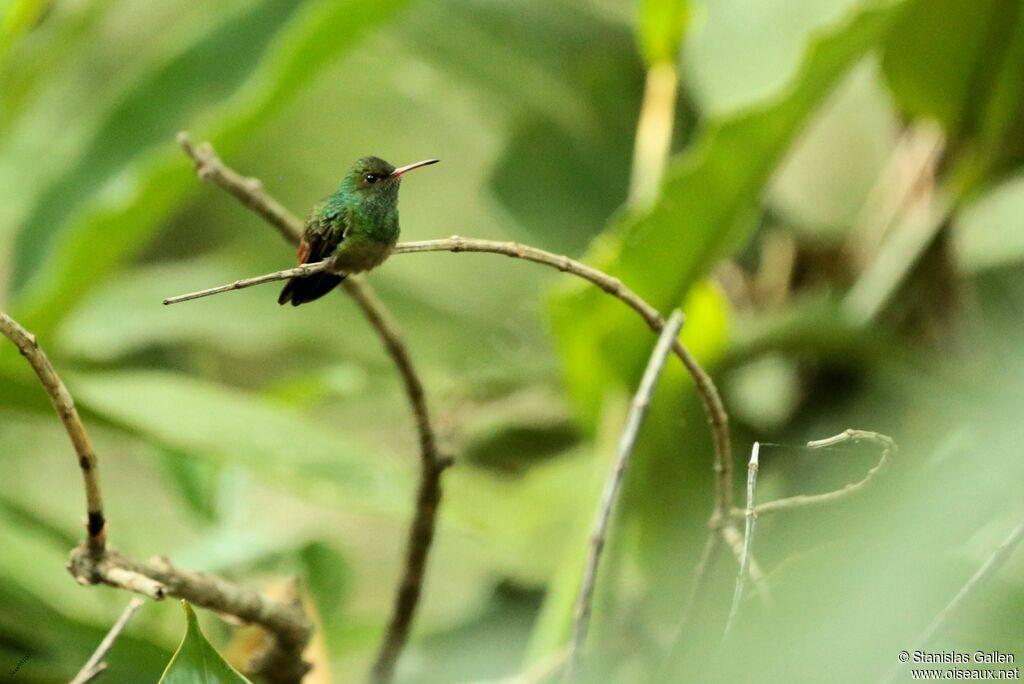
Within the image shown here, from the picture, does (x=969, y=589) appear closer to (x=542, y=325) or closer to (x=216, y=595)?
(x=216, y=595)

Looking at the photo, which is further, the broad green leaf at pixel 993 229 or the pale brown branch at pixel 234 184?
the broad green leaf at pixel 993 229

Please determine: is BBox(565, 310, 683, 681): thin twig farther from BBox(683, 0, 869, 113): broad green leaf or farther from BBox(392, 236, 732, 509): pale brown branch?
BBox(683, 0, 869, 113): broad green leaf

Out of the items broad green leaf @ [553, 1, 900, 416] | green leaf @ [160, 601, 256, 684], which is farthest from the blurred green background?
green leaf @ [160, 601, 256, 684]

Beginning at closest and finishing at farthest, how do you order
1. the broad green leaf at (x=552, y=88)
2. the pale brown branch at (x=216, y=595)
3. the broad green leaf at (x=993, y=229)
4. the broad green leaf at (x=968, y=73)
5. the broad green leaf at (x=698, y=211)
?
the pale brown branch at (x=216, y=595)
the broad green leaf at (x=698, y=211)
the broad green leaf at (x=968, y=73)
the broad green leaf at (x=993, y=229)
the broad green leaf at (x=552, y=88)

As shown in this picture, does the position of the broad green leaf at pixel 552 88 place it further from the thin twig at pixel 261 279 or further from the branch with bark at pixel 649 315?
the thin twig at pixel 261 279

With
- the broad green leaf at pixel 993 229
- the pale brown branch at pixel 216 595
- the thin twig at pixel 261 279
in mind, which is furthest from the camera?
the broad green leaf at pixel 993 229

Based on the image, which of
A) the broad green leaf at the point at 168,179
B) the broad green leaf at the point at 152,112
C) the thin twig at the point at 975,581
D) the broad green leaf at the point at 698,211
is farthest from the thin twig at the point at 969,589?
the broad green leaf at the point at 152,112

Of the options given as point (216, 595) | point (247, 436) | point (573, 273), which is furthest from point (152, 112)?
point (573, 273)

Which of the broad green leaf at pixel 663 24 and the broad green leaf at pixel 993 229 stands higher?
the broad green leaf at pixel 993 229
